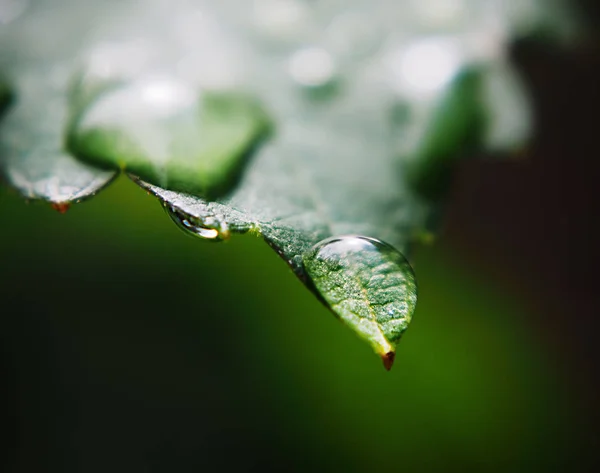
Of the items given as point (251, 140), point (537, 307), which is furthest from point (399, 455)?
point (251, 140)

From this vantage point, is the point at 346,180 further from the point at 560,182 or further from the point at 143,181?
the point at 560,182

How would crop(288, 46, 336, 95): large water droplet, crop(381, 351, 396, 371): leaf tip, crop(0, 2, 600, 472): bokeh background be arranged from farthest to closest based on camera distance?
1. crop(0, 2, 600, 472): bokeh background
2. crop(288, 46, 336, 95): large water droplet
3. crop(381, 351, 396, 371): leaf tip

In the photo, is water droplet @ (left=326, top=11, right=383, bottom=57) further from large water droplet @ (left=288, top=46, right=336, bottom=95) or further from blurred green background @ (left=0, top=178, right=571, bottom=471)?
blurred green background @ (left=0, top=178, right=571, bottom=471)

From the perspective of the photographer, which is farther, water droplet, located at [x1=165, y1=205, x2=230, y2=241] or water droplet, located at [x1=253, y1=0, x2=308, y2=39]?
water droplet, located at [x1=253, y1=0, x2=308, y2=39]

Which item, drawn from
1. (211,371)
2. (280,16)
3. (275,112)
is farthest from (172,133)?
(211,371)

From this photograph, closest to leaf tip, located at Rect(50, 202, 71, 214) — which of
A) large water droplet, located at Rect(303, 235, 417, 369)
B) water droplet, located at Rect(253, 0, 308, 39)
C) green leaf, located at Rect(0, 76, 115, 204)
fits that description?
green leaf, located at Rect(0, 76, 115, 204)
